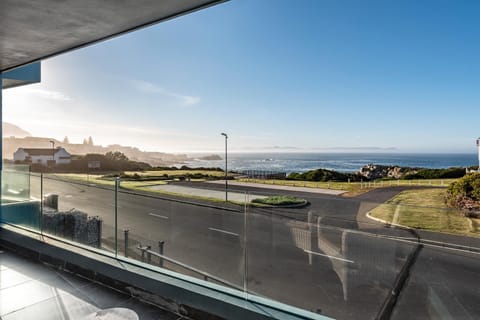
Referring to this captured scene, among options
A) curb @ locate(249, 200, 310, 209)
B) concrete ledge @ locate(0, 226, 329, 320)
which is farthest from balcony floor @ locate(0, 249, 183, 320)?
curb @ locate(249, 200, 310, 209)

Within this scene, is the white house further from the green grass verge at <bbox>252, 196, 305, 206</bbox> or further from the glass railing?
the green grass verge at <bbox>252, 196, 305, 206</bbox>

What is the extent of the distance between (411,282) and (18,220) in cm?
464

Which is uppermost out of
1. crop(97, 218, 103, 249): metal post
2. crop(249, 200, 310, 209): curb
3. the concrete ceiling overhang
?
the concrete ceiling overhang

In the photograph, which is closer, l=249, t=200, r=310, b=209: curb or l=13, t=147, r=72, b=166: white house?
l=249, t=200, r=310, b=209: curb

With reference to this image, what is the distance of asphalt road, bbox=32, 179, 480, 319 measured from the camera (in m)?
1.49

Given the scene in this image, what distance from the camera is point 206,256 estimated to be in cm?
251

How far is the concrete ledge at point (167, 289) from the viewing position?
5.69 feet

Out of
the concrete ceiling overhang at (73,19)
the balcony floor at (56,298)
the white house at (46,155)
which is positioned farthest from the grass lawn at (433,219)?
the white house at (46,155)

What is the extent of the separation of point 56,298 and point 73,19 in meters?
2.27

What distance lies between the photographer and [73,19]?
2100mm

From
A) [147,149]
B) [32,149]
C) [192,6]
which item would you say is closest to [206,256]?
[192,6]

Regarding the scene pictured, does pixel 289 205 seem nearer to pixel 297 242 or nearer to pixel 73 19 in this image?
pixel 297 242

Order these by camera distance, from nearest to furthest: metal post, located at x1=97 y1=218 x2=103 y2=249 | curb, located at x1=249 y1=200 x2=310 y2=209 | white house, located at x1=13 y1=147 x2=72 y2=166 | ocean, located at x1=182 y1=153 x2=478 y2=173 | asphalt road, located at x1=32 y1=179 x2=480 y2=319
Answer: asphalt road, located at x1=32 y1=179 x2=480 y2=319 < curb, located at x1=249 y1=200 x2=310 y2=209 < metal post, located at x1=97 y1=218 x2=103 y2=249 < white house, located at x1=13 y1=147 x2=72 y2=166 < ocean, located at x1=182 y1=153 x2=478 y2=173

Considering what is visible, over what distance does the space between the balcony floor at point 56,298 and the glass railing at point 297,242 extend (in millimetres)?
356
